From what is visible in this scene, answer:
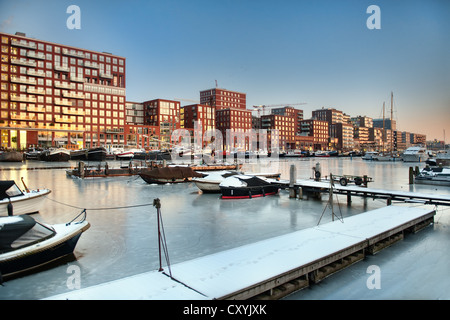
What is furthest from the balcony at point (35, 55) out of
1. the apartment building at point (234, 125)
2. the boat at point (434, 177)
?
the boat at point (434, 177)

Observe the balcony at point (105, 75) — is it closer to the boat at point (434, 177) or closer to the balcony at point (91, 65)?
the balcony at point (91, 65)

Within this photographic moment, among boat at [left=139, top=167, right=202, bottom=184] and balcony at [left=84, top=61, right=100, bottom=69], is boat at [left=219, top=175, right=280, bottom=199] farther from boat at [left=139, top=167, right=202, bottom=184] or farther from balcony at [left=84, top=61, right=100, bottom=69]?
balcony at [left=84, top=61, right=100, bottom=69]

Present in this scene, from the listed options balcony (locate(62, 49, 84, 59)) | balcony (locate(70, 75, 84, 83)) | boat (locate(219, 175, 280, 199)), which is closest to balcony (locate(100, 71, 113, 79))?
balcony (locate(70, 75, 84, 83))

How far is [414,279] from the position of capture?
8.84m

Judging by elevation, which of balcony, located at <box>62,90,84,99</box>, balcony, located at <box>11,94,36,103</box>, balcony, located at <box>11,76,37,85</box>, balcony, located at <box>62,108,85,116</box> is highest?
balcony, located at <box>11,76,37,85</box>

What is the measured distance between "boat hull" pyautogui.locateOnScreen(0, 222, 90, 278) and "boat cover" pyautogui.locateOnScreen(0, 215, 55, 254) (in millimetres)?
227

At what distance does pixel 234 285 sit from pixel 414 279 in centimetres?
554

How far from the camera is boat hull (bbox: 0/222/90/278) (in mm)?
8625

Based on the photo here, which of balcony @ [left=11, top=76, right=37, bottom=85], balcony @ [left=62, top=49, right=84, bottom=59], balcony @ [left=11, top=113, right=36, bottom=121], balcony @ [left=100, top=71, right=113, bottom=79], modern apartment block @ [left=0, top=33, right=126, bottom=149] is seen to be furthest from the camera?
balcony @ [left=100, top=71, right=113, bottom=79]

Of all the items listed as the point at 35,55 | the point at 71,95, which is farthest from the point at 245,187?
the point at 35,55

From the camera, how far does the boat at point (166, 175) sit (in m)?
32.8

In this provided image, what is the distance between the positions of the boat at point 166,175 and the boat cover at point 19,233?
22924 millimetres

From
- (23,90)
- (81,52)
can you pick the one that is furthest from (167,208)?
(81,52)

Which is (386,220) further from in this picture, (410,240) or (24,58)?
(24,58)
